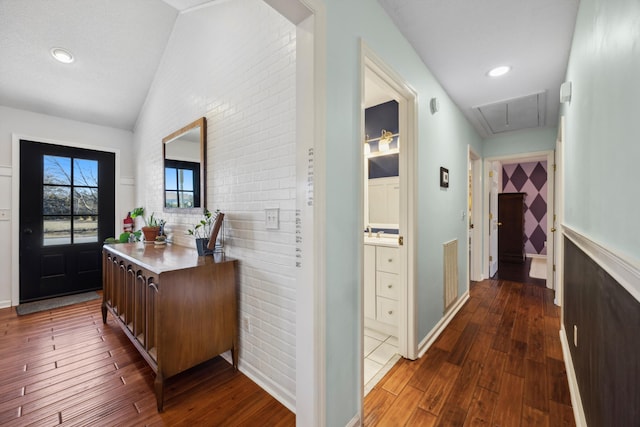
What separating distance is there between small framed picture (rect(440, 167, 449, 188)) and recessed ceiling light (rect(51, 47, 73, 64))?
4200 mm

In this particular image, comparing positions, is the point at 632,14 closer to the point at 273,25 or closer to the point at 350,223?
the point at 350,223

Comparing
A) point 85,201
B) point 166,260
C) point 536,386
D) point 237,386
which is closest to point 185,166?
point 166,260

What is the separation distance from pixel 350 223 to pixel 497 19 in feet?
5.93

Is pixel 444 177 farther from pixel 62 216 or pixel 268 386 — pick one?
pixel 62 216

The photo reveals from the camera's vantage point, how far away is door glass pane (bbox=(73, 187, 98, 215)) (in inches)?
142

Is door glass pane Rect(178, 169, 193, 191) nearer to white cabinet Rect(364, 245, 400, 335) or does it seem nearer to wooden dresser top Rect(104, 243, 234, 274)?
wooden dresser top Rect(104, 243, 234, 274)

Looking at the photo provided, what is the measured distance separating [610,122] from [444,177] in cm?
172

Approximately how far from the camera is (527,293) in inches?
147

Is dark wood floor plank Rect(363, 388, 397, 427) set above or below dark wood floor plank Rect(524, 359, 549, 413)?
below

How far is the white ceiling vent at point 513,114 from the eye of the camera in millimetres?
3035

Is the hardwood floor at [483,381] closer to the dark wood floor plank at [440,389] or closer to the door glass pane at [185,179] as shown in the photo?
the dark wood floor plank at [440,389]

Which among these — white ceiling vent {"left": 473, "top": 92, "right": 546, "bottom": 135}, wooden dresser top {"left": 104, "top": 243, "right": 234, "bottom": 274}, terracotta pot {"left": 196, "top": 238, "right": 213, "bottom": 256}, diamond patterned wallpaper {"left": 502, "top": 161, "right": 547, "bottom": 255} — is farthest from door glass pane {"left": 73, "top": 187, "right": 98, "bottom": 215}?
diamond patterned wallpaper {"left": 502, "top": 161, "right": 547, "bottom": 255}

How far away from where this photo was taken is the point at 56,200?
3.44 meters

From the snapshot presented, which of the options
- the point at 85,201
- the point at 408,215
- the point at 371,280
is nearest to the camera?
the point at 408,215
